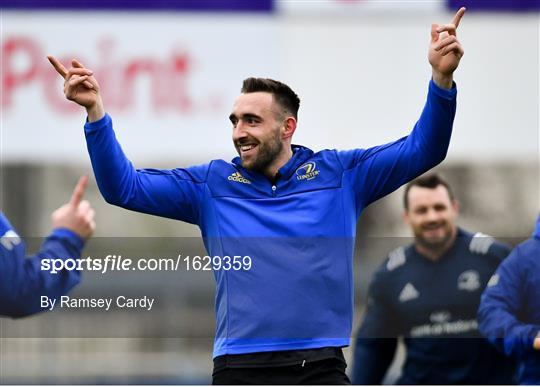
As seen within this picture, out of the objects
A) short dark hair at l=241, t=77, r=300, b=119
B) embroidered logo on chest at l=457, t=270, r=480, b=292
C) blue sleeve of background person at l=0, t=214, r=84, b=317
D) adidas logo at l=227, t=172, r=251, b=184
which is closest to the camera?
adidas logo at l=227, t=172, r=251, b=184

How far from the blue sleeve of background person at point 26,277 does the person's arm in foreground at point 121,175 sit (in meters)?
0.71

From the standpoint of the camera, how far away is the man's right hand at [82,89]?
389 cm

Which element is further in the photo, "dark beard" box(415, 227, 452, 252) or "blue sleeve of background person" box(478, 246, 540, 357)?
"dark beard" box(415, 227, 452, 252)

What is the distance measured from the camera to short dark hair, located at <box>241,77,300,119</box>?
4.32 metres

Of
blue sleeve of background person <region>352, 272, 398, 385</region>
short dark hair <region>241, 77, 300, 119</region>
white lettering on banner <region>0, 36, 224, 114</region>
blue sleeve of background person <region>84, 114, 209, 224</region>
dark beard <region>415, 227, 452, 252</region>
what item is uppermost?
white lettering on banner <region>0, 36, 224, 114</region>

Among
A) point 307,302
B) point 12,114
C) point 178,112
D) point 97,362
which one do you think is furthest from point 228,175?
point 97,362

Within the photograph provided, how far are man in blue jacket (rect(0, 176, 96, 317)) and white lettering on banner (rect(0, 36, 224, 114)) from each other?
0.56 m

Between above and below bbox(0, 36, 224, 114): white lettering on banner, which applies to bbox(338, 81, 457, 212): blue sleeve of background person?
below

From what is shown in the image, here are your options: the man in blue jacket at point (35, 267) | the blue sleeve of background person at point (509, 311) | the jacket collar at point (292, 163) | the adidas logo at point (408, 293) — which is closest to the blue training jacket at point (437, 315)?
the adidas logo at point (408, 293)

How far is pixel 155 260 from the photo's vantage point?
15.7ft

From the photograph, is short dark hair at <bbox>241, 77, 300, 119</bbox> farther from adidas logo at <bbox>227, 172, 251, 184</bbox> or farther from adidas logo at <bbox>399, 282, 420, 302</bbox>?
adidas logo at <bbox>399, 282, 420, 302</bbox>

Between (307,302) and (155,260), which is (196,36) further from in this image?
(307,302)

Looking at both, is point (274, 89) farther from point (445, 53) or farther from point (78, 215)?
point (78, 215)

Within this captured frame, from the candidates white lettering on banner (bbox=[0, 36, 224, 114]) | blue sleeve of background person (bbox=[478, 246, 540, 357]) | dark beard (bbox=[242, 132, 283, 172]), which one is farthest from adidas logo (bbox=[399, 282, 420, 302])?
dark beard (bbox=[242, 132, 283, 172])
